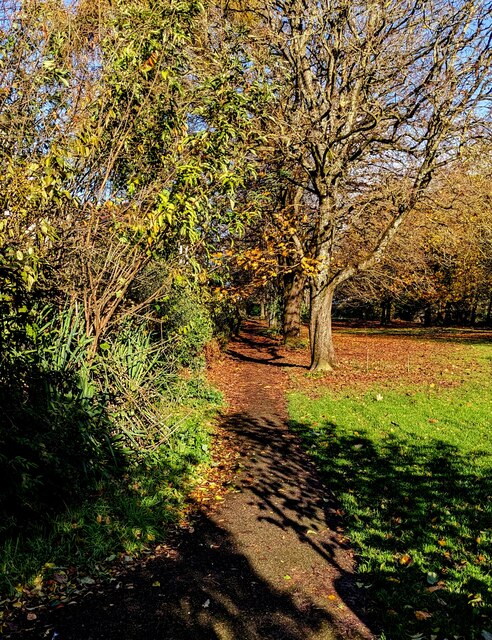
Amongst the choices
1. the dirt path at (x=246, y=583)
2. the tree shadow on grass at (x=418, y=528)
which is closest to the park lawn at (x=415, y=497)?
the tree shadow on grass at (x=418, y=528)

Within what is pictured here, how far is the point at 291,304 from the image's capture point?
23531 millimetres

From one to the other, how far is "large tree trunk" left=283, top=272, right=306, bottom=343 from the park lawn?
11958 millimetres

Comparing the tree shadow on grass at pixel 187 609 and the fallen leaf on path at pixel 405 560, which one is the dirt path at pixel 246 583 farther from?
the fallen leaf on path at pixel 405 560

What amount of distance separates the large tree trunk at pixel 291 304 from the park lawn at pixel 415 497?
11958 mm

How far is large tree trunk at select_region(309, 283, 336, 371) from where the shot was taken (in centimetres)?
1562

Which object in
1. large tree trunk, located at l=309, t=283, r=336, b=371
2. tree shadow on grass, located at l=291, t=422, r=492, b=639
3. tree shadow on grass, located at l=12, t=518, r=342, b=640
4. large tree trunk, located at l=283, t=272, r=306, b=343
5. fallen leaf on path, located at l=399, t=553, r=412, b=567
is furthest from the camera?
large tree trunk, located at l=283, t=272, r=306, b=343

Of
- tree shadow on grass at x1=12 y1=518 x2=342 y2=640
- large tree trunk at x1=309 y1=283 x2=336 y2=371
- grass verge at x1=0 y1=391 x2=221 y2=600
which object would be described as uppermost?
large tree trunk at x1=309 y1=283 x2=336 y2=371

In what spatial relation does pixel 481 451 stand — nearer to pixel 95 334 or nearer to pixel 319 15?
pixel 95 334

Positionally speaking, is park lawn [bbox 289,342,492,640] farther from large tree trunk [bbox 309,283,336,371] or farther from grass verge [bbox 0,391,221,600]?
large tree trunk [bbox 309,283,336,371]

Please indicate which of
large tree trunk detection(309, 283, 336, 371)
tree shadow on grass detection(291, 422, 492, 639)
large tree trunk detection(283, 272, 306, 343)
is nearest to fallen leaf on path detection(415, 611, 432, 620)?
tree shadow on grass detection(291, 422, 492, 639)

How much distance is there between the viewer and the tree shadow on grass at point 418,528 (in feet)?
12.5

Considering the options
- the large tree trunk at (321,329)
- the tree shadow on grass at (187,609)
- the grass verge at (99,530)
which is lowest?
the tree shadow on grass at (187,609)

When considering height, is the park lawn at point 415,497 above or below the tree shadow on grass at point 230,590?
above

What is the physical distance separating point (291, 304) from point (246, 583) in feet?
64.2
